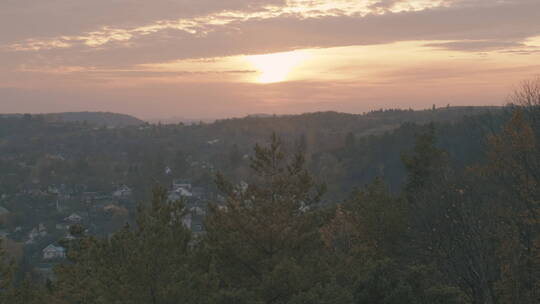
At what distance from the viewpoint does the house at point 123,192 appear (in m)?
107

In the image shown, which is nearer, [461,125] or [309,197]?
[309,197]

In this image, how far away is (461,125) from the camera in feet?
294

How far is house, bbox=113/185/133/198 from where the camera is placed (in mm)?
106512

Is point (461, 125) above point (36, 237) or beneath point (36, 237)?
above

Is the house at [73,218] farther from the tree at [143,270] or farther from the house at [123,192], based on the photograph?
the tree at [143,270]

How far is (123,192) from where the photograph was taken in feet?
356

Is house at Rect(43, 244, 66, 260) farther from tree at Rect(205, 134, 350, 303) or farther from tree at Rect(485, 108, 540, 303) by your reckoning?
tree at Rect(485, 108, 540, 303)

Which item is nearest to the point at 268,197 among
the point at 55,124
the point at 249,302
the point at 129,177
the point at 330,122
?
the point at 249,302

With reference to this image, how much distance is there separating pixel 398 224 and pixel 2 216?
76.8 metres

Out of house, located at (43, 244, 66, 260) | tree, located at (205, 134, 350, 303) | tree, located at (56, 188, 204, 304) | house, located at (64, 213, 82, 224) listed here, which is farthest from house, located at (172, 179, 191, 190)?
tree, located at (56, 188, 204, 304)

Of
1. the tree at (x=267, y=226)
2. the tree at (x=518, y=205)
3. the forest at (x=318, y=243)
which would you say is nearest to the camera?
the forest at (x=318, y=243)

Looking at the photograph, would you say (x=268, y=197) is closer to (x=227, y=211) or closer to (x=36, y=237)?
(x=227, y=211)

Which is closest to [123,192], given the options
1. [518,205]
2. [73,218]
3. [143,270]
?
[73,218]


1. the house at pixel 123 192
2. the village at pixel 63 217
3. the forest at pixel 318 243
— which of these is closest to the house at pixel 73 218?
the village at pixel 63 217
